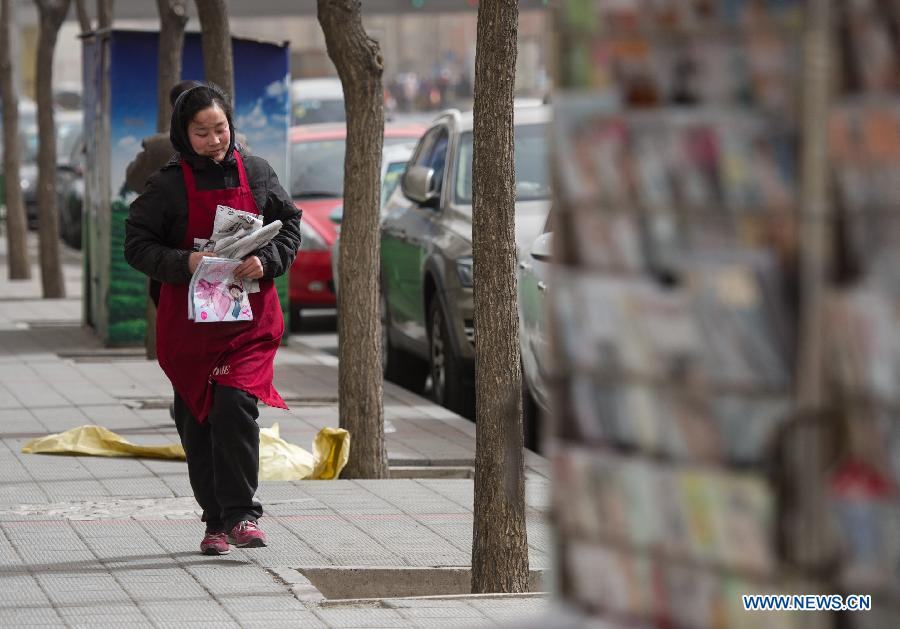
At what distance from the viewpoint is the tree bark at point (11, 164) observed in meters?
20.8

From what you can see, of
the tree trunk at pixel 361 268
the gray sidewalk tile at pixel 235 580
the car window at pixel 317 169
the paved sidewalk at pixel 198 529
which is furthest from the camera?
the car window at pixel 317 169

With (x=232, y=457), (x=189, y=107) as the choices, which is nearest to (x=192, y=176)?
(x=189, y=107)

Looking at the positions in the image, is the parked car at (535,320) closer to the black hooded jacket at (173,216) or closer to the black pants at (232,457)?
the black hooded jacket at (173,216)

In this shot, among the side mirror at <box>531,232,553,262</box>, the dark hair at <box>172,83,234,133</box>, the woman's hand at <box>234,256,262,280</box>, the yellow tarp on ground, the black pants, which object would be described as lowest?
the yellow tarp on ground

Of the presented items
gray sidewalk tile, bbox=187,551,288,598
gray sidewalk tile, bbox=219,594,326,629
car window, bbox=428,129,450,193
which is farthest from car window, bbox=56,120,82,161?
gray sidewalk tile, bbox=219,594,326,629

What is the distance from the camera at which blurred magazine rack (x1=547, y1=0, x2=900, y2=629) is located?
2.46 meters

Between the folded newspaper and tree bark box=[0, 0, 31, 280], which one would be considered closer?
the folded newspaper

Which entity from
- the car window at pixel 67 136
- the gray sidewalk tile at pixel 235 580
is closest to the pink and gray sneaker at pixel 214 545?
the gray sidewalk tile at pixel 235 580

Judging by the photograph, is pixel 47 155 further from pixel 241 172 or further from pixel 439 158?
pixel 241 172

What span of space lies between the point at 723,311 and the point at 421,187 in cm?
928

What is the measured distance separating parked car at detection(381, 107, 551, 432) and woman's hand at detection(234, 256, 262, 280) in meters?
3.73

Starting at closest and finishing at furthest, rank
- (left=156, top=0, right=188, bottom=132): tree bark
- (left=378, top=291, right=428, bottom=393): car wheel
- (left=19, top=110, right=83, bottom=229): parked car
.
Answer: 1. (left=378, top=291, right=428, bottom=393): car wheel
2. (left=156, top=0, right=188, bottom=132): tree bark
3. (left=19, top=110, right=83, bottom=229): parked car

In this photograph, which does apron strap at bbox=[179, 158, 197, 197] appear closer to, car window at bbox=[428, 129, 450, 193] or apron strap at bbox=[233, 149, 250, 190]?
apron strap at bbox=[233, 149, 250, 190]

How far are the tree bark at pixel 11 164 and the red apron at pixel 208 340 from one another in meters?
14.2
